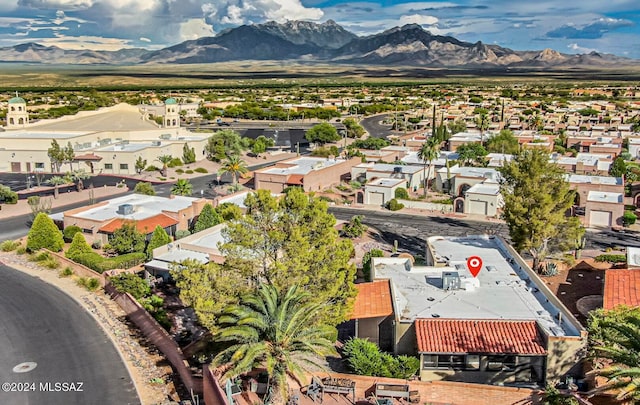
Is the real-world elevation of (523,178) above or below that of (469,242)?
above

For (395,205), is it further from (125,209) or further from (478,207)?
(125,209)

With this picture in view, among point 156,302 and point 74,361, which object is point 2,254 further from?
point 74,361

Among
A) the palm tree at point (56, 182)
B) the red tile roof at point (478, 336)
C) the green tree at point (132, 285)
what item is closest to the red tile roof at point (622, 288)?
the red tile roof at point (478, 336)

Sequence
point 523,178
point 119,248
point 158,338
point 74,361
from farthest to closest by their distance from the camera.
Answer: point 119,248 → point 523,178 → point 158,338 → point 74,361

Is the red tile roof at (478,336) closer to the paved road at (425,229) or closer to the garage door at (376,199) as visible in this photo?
the paved road at (425,229)

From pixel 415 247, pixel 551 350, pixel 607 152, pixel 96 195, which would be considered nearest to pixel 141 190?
pixel 96 195

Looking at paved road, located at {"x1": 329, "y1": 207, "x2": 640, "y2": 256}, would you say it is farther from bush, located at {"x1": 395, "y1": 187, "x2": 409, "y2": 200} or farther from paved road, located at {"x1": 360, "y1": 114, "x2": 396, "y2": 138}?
paved road, located at {"x1": 360, "y1": 114, "x2": 396, "y2": 138}

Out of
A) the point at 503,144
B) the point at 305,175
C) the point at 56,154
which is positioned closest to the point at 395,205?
the point at 305,175
